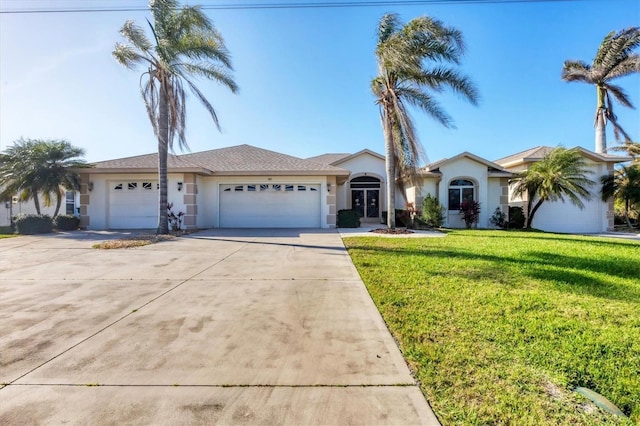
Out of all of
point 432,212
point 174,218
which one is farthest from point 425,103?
point 174,218

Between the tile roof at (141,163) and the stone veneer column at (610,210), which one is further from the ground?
the tile roof at (141,163)

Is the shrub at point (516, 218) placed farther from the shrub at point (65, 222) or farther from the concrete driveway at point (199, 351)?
the shrub at point (65, 222)

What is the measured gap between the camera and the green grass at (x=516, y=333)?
2504 millimetres

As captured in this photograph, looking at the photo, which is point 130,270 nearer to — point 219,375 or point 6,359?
point 6,359

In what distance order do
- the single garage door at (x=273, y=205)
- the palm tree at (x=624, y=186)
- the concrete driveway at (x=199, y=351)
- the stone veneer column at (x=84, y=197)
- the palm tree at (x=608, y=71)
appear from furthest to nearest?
the palm tree at (x=608, y=71) → the palm tree at (x=624, y=186) → the single garage door at (x=273, y=205) → the stone veneer column at (x=84, y=197) → the concrete driveway at (x=199, y=351)

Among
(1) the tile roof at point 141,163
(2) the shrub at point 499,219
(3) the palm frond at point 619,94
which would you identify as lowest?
(2) the shrub at point 499,219

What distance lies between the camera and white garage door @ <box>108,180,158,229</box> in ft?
55.1

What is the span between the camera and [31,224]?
595 inches

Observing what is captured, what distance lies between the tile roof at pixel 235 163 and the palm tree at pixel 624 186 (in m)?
16.5

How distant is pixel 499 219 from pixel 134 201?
68.8 ft

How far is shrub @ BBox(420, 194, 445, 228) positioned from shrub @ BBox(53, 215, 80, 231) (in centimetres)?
1900

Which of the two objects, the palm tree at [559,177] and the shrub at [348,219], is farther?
the shrub at [348,219]

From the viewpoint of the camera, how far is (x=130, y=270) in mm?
7152

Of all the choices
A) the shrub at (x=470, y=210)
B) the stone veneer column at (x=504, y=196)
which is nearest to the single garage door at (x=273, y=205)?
the shrub at (x=470, y=210)
